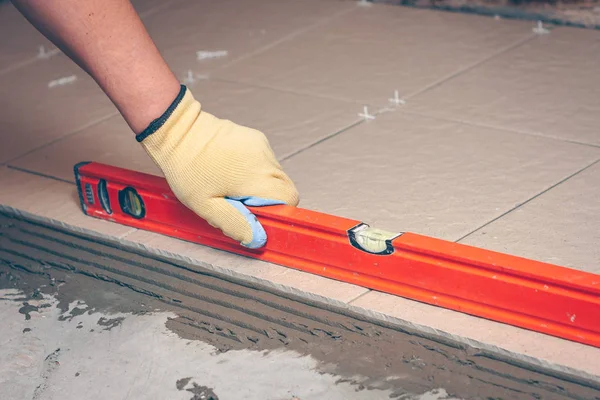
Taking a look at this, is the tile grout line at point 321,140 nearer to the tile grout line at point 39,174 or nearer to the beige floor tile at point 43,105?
the tile grout line at point 39,174

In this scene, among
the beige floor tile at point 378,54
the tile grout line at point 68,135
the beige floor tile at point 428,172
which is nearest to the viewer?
the beige floor tile at point 428,172

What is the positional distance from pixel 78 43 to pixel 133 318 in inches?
26.5

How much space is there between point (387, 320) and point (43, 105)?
2.00m

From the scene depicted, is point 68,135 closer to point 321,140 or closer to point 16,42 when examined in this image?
point 321,140

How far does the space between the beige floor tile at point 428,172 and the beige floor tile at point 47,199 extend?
59cm

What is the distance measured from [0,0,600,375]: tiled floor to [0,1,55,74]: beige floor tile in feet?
0.05

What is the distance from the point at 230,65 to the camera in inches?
147

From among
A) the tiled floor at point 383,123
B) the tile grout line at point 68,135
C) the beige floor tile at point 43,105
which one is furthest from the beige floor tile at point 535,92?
the beige floor tile at point 43,105

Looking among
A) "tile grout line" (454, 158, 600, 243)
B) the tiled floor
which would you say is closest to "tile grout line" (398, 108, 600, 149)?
the tiled floor

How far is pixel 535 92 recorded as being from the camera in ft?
10.4

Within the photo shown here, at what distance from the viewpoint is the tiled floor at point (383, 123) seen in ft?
7.68

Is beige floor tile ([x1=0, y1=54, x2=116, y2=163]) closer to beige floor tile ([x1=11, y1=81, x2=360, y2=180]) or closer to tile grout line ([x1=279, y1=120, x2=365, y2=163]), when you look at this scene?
beige floor tile ([x1=11, y1=81, x2=360, y2=180])

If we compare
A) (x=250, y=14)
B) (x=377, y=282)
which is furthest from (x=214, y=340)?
(x=250, y=14)

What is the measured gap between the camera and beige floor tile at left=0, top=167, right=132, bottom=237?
8.57 feet
